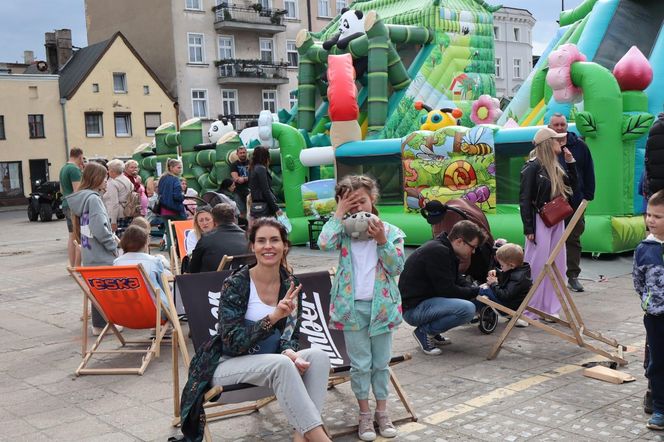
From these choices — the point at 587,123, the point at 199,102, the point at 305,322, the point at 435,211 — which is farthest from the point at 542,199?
the point at 199,102

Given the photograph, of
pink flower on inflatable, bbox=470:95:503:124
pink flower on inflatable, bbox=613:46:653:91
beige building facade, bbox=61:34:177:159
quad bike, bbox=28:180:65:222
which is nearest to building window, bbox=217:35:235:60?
beige building facade, bbox=61:34:177:159

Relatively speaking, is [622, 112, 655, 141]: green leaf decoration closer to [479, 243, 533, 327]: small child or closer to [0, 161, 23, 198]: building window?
[479, 243, 533, 327]: small child

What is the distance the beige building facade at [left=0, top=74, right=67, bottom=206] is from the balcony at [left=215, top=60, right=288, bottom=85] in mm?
8529

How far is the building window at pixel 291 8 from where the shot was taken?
45053 millimetres

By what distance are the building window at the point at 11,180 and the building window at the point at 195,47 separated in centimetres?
1028

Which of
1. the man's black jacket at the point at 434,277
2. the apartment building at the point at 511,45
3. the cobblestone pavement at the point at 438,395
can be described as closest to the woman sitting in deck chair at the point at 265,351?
the cobblestone pavement at the point at 438,395

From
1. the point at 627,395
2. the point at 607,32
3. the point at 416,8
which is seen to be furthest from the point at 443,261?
the point at 416,8

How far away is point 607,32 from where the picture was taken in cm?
1327

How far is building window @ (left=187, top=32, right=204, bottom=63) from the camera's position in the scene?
40.2m

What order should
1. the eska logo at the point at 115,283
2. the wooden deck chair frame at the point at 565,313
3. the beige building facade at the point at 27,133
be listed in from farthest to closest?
the beige building facade at the point at 27,133
the eska logo at the point at 115,283
the wooden deck chair frame at the point at 565,313

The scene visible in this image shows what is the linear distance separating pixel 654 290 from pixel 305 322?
2.09 metres

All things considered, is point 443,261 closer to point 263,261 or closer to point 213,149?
point 263,261

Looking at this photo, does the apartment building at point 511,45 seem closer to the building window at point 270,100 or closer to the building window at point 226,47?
the building window at point 270,100

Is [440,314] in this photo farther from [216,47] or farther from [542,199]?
[216,47]
